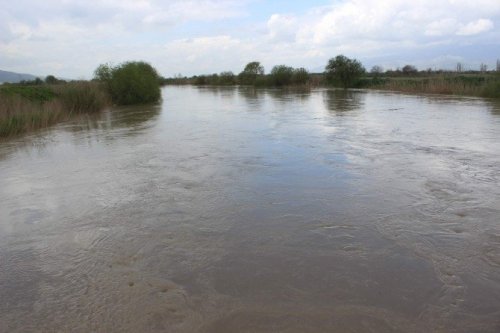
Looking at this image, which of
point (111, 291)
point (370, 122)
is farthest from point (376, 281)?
point (370, 122)

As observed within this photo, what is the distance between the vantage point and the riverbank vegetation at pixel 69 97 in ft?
50.7

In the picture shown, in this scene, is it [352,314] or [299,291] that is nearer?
[352,314]

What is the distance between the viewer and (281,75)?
185ft

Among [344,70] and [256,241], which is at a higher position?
[344,70]

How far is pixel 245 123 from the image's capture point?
1631cm

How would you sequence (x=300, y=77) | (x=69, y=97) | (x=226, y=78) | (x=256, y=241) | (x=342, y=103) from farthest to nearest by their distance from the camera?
(x=226, y=78), (x=300, y=77), (x=342, y=103), (x=69, y=97), (x=256, y=241)

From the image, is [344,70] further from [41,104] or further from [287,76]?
[41,104]

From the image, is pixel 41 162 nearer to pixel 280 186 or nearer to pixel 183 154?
pixel 183 154

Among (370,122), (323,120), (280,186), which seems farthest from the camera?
(323,120)

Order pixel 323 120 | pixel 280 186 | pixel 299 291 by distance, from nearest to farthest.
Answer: pixel 299 291 → pixel 280 186 → pixel 323 120

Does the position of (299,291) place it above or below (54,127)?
below

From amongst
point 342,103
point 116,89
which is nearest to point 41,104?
point 116,89

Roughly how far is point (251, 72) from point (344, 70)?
88.1 ft

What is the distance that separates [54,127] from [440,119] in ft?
49.4
